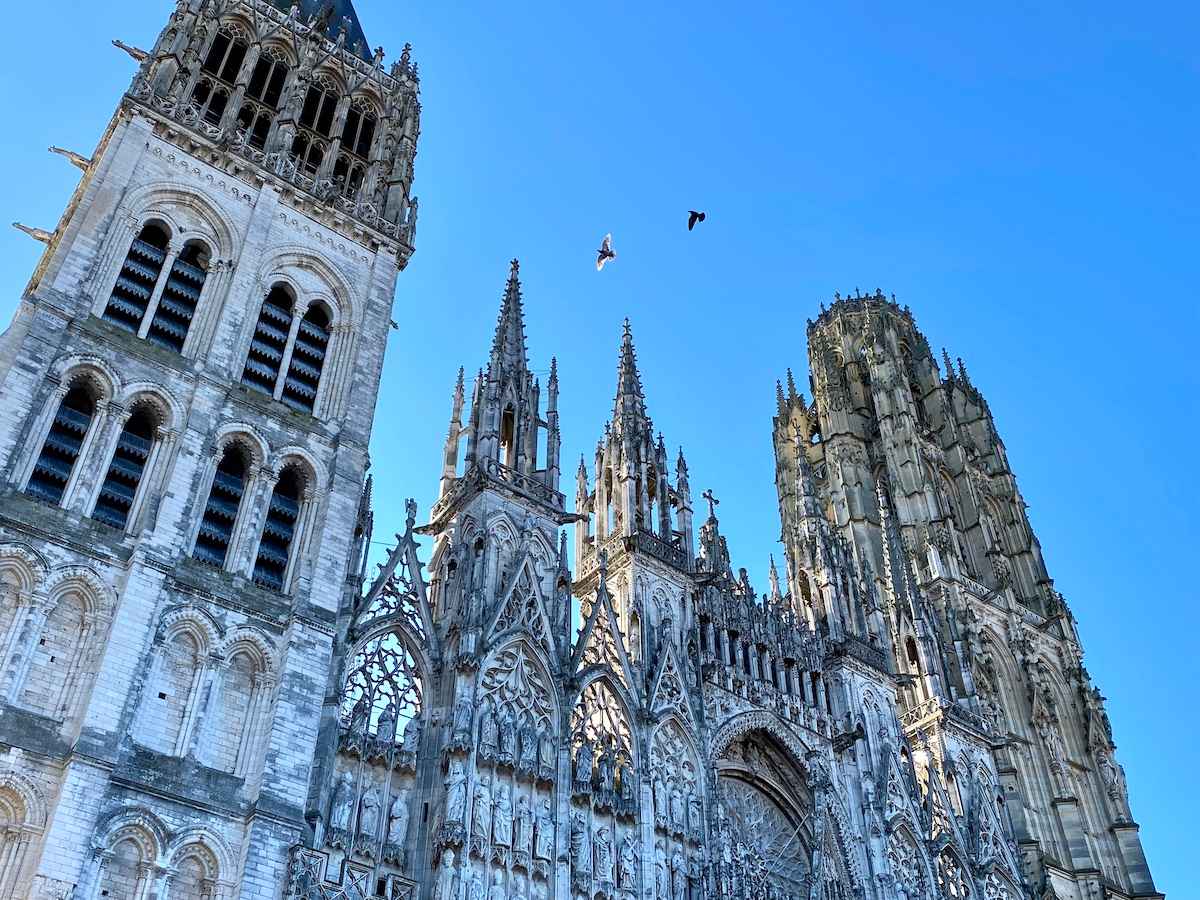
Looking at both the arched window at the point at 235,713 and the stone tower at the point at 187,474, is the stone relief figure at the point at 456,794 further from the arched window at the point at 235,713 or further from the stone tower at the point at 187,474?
the arched window at the point at 235,713

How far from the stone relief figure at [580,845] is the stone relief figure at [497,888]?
179 cm

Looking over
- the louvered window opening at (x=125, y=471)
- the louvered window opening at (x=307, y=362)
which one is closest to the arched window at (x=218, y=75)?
the louvered window opening at (x=307, y=362)

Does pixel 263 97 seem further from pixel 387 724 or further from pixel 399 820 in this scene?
pixel 399 820

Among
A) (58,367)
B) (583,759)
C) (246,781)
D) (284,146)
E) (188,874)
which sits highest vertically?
(284,146)

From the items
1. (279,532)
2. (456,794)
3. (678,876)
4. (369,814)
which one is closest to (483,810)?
(456,794)

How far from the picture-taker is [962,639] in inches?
1635

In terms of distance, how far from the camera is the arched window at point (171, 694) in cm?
1850

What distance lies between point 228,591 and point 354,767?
12.7 feet

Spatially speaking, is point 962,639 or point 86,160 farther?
point 962,639

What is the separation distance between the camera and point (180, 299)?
78.9 feet

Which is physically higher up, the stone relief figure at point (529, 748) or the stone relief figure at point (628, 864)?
the stone relief figure at point (529, 748)

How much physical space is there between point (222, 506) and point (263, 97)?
42.7 ft

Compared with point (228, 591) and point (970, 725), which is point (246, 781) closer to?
point (228, 591)

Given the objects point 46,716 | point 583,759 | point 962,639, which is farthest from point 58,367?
point 962,639
